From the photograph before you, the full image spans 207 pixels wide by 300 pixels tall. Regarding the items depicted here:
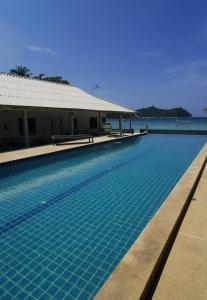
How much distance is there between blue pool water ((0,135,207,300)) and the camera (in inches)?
115

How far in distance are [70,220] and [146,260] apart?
2390 millimetres

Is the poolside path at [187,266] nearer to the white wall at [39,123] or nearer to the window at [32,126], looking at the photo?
the white wall at [39,123]

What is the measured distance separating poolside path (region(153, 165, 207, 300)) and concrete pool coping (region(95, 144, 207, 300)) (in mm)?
94

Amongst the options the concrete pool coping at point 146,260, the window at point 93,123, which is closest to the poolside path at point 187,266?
the concrete pool coping at point 146,260

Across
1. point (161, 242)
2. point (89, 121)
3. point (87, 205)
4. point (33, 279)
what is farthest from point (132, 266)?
point (89, 121)

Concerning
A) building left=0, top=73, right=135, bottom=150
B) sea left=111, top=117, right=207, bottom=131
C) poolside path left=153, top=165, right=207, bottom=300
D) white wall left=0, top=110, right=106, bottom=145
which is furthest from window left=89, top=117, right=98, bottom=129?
poolside path left=153, top=165, right=207, bottom=300

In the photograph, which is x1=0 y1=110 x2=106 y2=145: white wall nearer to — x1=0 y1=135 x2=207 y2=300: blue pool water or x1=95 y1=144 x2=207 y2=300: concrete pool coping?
x1=0 y1=135 x2=207 y2=300: blue pool water

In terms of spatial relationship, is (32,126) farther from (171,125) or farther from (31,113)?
(171,125)

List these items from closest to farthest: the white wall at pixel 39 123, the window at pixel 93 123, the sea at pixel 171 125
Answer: the white wall at pixel 39 123 → the window at pixel 93 123 → the sea at pixel 171 125

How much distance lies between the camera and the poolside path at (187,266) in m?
2.25

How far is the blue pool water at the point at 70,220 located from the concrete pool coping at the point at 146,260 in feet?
1.95

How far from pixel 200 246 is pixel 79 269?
186 centimetres

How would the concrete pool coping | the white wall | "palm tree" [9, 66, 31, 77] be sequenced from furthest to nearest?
"palm tree" [9, 66, 31, 77] → the white wall → the concrete pool coping

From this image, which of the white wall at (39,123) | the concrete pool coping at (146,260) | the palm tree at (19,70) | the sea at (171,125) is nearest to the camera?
the concrete pool coping at (146,260)
